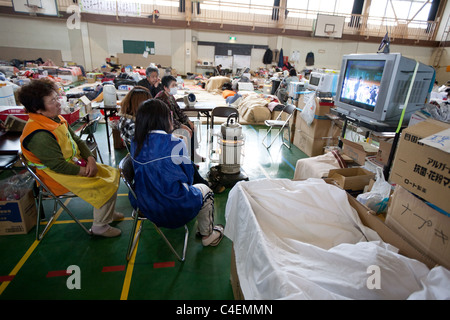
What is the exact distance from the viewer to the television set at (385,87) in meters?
2.54

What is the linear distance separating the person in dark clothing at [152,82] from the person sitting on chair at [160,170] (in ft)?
9.03

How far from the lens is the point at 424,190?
4.15 ft

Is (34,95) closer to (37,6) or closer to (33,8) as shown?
(37,6)

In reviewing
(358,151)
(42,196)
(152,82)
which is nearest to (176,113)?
(152,82)

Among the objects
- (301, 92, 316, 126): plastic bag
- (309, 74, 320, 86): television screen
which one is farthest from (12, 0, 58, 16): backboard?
(301, 92, 316, 126): plastic bag

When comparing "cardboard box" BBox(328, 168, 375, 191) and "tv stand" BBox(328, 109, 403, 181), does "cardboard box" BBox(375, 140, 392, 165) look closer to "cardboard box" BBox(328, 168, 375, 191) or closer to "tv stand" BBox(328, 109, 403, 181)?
"tv stand" BBox(328, 109, 403, 181)

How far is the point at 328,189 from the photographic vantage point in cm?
172

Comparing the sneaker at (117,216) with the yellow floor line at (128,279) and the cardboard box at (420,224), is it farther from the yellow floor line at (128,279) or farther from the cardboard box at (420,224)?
the cardboard box at (420,224)

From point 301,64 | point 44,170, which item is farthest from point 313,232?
point 301,64

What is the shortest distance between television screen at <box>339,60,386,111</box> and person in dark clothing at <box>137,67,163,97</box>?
2941 mm

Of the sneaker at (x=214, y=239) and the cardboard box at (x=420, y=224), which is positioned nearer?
the cardboard box at (x=420, y=224)

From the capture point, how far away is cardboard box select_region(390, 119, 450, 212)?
1179 mm

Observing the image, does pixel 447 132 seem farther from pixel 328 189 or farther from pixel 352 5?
pixel 352 5

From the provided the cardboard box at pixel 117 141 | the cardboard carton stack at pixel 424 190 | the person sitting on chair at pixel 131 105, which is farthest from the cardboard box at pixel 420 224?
the cardboard box at pixel 117 141
